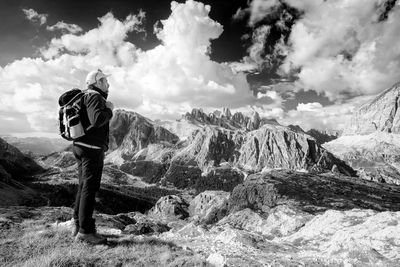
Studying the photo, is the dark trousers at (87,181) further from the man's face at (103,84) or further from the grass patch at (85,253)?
the man's face at (103,84)

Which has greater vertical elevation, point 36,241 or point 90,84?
point 90,84

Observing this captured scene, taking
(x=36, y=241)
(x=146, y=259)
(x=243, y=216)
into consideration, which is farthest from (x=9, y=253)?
(x=243, y=216)

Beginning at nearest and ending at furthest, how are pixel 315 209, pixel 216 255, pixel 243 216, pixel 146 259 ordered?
1. pixel 146 259
2. pixel 216 255
3. pixel 243 216
4. pixel 315 209

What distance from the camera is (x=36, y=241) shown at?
11203 mm

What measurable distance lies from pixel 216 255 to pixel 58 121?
804cm

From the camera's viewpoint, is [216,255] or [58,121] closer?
[216,255]

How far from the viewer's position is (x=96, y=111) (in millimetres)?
10547

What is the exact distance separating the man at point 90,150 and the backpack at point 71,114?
0.18 meters

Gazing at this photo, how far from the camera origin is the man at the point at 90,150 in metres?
10.7

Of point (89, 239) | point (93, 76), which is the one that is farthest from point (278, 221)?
point (93, 76)

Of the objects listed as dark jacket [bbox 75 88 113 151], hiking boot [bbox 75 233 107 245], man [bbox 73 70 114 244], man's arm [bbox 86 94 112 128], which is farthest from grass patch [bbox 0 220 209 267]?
man's arm [bbox 86 94 112 128]

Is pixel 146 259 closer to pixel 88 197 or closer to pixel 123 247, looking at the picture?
pixel 123 247

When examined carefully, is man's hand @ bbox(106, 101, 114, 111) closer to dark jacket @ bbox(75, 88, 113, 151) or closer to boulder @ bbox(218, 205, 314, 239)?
dark jacket @ bbox(75, 88, 113, 151)

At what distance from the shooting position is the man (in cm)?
1070
